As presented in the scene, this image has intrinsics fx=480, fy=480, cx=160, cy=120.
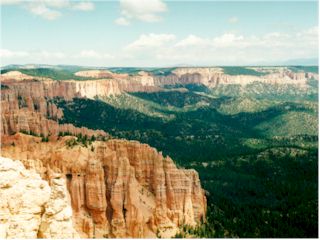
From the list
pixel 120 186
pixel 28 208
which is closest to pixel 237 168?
pixel 120 186

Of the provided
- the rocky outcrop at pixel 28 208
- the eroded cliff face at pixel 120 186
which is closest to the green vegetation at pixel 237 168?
the eroded cliff face at pixel 120 186

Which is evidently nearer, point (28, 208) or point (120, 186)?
point (28, 208)

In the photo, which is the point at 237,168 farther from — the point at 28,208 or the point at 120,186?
the point at 28,208

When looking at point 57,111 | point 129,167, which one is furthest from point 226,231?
point 57,111

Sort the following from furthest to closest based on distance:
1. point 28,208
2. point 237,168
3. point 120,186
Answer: point 237,168 → point 120,186 → point 28,208

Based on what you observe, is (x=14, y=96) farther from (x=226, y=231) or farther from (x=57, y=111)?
(x=226, y=231)

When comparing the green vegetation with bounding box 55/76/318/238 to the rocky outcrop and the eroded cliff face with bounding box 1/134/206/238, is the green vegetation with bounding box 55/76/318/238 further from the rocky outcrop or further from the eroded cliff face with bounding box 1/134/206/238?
the rocky outcrop

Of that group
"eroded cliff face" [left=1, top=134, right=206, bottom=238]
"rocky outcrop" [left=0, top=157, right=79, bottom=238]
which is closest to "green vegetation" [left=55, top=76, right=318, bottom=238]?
"eroded cliff face" [left=1, top=134, right=206, bottom=238]
